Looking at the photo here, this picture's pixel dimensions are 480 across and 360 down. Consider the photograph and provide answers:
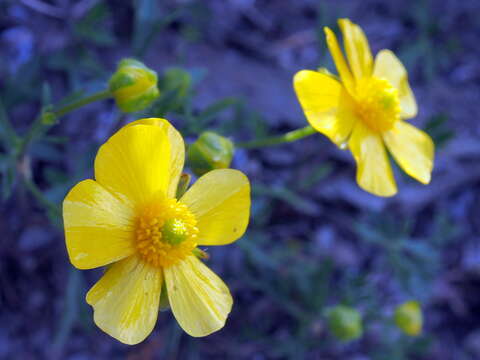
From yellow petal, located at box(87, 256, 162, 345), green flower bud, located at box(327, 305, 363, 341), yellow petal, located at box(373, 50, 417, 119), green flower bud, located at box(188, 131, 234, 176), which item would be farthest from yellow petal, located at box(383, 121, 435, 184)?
yellow petal, located at box(87, 256, 162, 345)

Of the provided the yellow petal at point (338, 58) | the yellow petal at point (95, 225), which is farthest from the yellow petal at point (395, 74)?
the yellow petal at point (95, 225)

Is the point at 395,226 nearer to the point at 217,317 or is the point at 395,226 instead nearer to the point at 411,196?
the point at 411,196

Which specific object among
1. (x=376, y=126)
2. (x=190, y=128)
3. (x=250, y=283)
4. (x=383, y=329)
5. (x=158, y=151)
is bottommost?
(x=383, y=329)

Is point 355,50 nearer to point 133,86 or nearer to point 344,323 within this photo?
point 133,86

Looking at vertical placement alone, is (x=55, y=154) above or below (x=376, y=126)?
below

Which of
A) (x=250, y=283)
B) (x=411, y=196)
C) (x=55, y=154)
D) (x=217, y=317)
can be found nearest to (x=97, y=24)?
(x=55, y=154)

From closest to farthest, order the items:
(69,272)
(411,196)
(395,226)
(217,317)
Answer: (217,317) < (69,272) < (395,226) < (411,196)

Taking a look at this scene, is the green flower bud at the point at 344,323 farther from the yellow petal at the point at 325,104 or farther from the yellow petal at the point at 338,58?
the yellow petal at the point at 338,58
